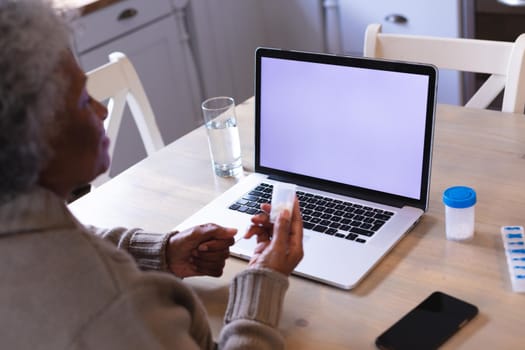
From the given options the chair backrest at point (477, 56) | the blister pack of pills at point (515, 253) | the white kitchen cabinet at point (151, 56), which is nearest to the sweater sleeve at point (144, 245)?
the blister pack of pills at point (515, 253)

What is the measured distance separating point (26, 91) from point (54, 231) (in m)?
0.15

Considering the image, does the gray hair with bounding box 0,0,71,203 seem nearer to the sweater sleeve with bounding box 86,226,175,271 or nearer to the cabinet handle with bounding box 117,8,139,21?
the sweater sleeve with bounding box 86,226,175,271

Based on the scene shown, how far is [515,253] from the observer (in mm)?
1065

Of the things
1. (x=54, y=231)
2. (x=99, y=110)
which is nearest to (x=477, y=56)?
(x=99, y=110)

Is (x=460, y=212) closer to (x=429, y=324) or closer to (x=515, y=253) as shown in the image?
(x=515, y=253)

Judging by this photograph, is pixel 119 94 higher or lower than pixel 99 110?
lower

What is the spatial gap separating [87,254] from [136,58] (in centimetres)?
207

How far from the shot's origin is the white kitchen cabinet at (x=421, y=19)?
2783 millimetres

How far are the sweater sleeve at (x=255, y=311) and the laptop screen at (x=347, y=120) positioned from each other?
13.5 inches

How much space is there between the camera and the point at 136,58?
276cm

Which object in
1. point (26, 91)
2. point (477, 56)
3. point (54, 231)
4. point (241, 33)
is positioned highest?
point (26, 91)

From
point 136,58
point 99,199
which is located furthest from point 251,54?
point 99,199

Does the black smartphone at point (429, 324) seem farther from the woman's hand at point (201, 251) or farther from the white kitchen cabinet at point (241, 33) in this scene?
the white kitchen cabinet at point (241, 33)

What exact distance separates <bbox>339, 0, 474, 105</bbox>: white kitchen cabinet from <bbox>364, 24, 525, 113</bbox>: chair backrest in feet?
3.76
